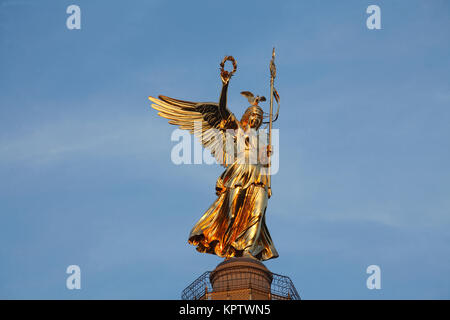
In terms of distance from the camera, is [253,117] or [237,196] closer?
[237,196]

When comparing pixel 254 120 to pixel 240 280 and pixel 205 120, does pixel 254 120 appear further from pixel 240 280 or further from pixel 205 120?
pixel 240 280

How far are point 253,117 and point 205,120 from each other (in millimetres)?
2289

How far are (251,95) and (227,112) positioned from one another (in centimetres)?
148

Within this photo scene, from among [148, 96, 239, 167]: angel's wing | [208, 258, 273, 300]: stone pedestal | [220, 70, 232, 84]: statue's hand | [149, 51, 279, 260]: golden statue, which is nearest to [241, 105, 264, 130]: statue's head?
[149, 51, 279, 260]: golden statue

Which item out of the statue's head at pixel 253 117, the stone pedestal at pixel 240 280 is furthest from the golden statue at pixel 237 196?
the stone pedestal at pixel 240 280

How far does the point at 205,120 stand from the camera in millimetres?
42219

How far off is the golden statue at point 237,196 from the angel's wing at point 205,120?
0.13 feet

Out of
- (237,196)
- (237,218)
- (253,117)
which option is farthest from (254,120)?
(237,218)

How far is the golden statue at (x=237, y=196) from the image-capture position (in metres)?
38.9

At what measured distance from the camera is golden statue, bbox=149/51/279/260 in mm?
38938

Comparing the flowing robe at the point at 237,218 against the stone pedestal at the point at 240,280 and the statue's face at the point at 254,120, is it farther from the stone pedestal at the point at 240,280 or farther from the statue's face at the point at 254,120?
the statue's face at the point at 254,120
